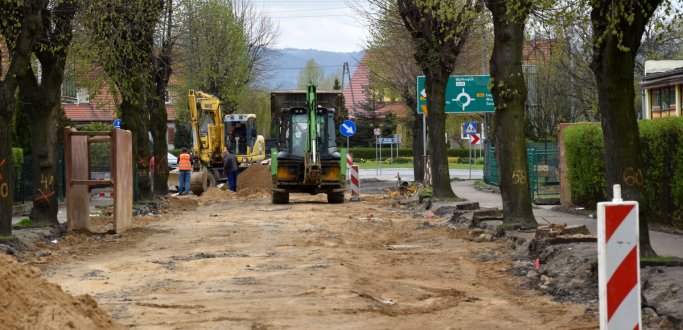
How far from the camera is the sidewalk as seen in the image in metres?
15.9

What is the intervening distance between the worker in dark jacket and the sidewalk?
839 centimetres

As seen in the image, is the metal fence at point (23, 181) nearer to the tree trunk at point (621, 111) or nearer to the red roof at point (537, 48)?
the red roof at point (537, 48)

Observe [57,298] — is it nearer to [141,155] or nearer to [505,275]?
[505,275]

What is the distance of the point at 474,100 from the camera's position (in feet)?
116

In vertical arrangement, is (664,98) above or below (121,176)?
above

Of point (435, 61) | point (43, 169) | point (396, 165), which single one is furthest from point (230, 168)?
point (396, 165)

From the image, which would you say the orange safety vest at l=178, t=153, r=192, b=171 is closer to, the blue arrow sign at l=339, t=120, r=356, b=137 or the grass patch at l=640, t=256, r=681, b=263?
the blue arrow sign at l=339, t=120, r=356, b=137

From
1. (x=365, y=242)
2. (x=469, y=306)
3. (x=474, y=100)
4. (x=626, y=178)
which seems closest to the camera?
(x=469, y=306)

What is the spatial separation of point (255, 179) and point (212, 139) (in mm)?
3182

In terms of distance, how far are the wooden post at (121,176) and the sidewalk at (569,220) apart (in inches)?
309

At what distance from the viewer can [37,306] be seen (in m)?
8.99

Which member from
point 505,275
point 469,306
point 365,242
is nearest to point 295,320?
point 469,306

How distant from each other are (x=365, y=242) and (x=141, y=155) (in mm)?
13230

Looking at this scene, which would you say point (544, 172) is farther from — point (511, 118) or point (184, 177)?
point (184, 177)
